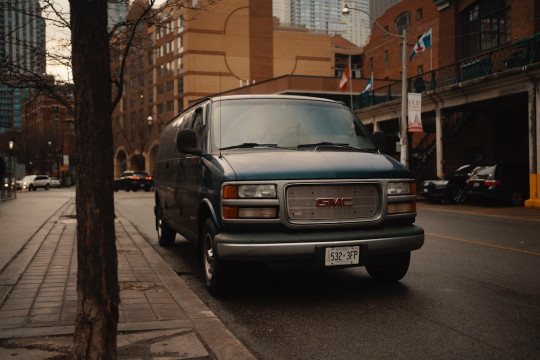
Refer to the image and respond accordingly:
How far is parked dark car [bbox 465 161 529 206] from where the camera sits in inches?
824

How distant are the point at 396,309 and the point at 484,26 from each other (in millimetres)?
29286

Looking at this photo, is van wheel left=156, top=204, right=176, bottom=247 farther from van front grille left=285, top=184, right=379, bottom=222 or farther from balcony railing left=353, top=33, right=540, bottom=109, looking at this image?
balcony railing left=353, top=33, right=540, bottom=109

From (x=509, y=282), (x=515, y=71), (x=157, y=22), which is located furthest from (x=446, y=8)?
(x=509, y=282)

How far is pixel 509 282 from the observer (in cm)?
646

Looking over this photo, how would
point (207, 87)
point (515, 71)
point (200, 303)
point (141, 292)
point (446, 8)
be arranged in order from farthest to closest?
1. point (207, 87)
2. point (446, 8)
3. point (515, 71)
4. point (141, 292)
5. point (200, 303)

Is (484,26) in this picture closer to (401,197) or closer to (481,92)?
(481,92)

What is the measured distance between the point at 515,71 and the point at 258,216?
61.2 feet

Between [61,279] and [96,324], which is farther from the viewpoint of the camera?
[61,279]

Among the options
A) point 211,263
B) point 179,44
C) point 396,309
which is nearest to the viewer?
point 396,309

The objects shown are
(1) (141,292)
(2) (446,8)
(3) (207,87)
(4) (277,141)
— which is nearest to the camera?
(1) (141,292)

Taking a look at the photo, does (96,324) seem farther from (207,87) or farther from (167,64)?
(167,64)

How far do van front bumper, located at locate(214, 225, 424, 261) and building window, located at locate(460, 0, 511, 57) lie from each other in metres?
27.0

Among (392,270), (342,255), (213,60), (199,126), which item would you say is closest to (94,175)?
(342,255)

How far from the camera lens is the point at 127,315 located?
4.88m
